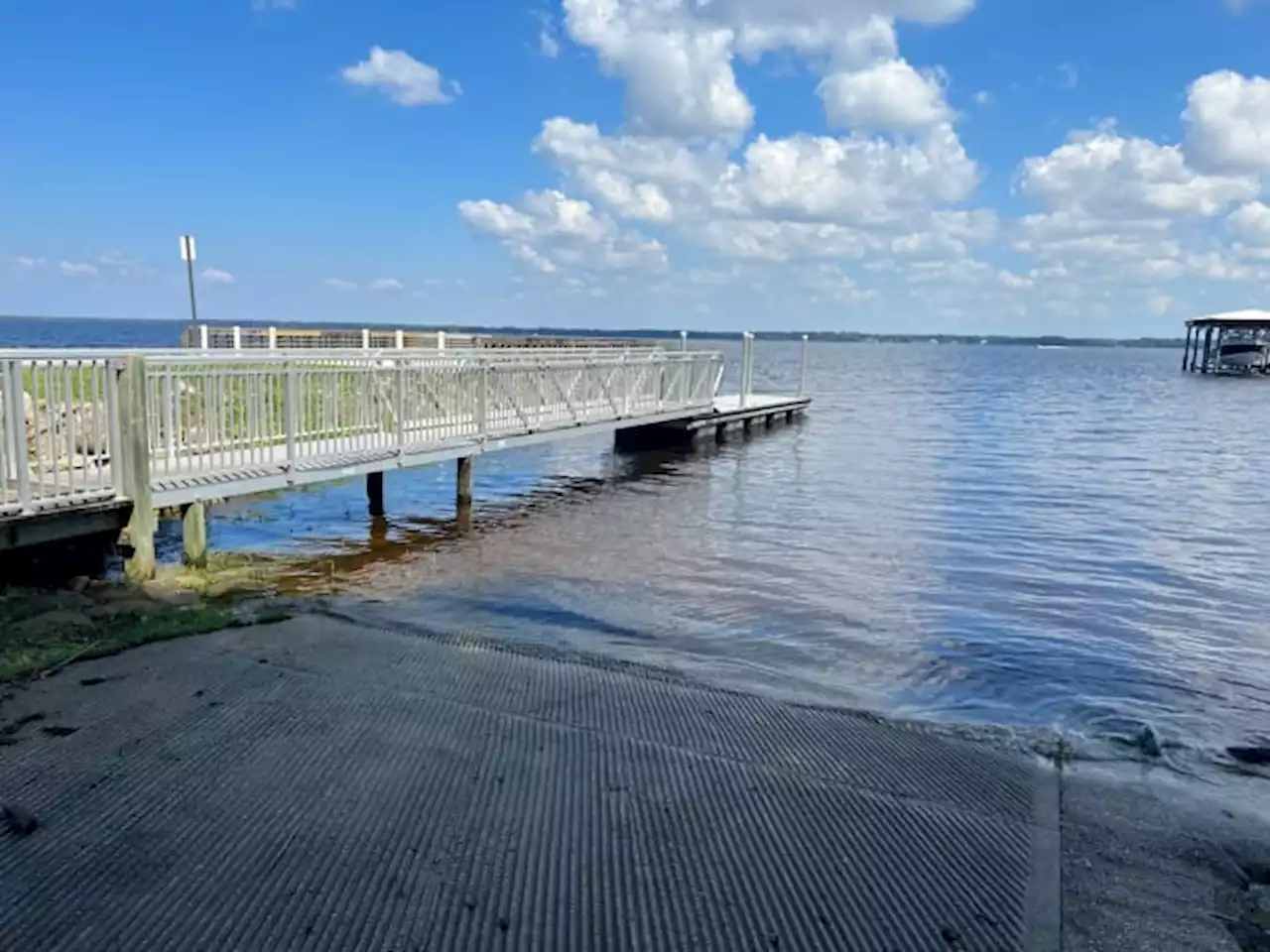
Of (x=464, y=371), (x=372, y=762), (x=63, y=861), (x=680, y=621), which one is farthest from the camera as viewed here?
(x=464, y=371)

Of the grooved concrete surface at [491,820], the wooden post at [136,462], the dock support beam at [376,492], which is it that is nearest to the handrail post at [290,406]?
the wooden post at [136,462]

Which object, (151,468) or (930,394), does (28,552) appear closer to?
(151,468)

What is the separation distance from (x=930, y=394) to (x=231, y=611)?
47.7 m

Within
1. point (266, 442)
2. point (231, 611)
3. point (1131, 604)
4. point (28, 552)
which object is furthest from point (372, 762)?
point (1131, 604)

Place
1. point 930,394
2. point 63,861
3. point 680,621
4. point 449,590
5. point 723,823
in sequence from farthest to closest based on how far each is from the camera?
point 930,394, point 449,590, point 680,621, point 723,823, point 63,861

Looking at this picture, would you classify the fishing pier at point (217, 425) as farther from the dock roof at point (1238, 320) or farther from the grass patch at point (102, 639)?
the dock roof at point (1238, 320)

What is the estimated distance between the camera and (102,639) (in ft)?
20.1

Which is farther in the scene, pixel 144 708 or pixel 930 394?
pixel 930 394

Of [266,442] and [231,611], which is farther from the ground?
[266,442]

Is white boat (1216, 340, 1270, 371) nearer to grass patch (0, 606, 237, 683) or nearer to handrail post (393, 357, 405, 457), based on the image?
handrail post (393, 357, 405, 457)

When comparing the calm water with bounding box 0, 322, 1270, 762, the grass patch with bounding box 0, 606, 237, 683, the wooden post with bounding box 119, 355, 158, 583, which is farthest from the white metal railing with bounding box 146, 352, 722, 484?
the grass patch with bounding box 0, 606, 237, 683

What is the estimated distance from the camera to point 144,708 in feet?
16.0

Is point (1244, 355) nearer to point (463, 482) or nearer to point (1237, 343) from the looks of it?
point (1237, 343)

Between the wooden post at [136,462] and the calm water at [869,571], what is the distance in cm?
184
